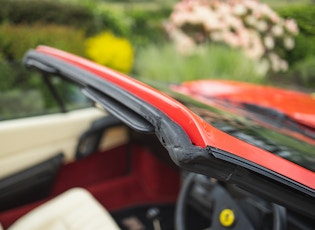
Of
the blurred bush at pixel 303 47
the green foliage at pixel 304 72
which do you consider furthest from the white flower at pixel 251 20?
the green foliage at pixel 304 72

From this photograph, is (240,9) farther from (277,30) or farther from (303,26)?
(303,26)

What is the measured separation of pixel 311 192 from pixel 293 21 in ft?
7.65

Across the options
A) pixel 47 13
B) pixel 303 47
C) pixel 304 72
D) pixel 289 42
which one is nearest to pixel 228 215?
pixel 303 47

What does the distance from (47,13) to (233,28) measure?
8.95 feet

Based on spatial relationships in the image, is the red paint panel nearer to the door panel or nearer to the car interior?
the car interior

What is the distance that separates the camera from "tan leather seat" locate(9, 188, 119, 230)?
5.42ft

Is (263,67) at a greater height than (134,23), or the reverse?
(134,23)

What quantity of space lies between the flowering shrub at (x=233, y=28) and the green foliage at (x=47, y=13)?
144 cm

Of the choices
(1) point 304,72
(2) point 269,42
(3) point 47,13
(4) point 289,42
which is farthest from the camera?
(3) point 47,13

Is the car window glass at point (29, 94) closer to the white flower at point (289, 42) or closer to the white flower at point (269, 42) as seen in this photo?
the white flower at point (289, 42)

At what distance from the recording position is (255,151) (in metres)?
0.98

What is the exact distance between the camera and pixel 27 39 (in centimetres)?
415

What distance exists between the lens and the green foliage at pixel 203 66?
538cm

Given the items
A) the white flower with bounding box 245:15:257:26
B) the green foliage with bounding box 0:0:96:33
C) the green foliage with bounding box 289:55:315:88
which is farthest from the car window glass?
the white flower with bounding box 245:15:257:26
